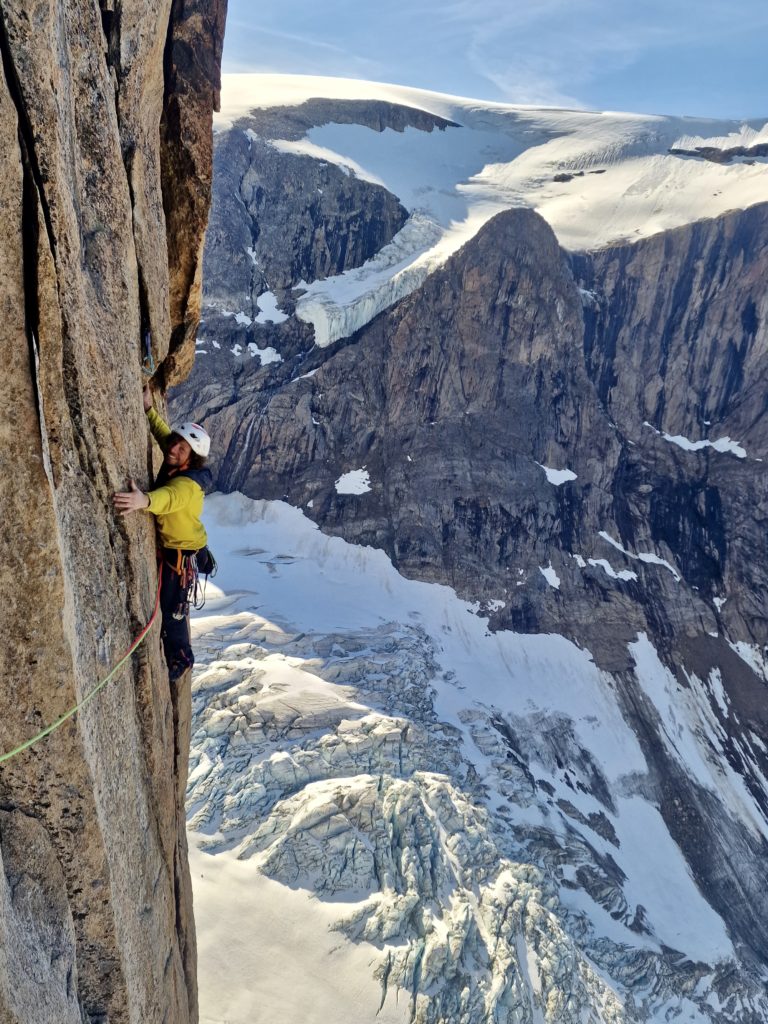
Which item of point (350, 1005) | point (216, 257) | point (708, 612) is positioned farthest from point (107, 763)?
point (216, 257)

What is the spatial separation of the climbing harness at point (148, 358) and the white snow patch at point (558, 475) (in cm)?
6372

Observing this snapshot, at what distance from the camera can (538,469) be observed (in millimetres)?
69312

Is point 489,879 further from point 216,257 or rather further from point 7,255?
point 216,257

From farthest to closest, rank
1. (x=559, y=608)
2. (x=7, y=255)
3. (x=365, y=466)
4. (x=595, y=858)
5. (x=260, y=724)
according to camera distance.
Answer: (x=365, y=466) < (x=559, y=608) < (x=595, y=858) < (x=260, y=724) < (x=7, y=255)

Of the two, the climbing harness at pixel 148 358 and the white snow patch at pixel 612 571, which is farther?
the white snow patch at pixel 612 571

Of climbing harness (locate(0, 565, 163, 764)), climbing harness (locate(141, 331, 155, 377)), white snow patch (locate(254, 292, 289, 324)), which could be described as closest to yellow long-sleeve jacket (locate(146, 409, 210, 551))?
climbing harness (locate(141, 331, 155, 377))

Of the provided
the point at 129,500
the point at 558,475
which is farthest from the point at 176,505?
the point at 558,475

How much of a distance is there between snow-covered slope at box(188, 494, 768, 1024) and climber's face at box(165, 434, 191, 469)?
17108 millimetres

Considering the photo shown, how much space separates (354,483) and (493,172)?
61.7m

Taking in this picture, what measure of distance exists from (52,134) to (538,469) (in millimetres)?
66383

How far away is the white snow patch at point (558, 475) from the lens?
69375 mm

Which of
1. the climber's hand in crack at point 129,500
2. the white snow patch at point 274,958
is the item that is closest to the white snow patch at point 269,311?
the white snow patch at point 274,958

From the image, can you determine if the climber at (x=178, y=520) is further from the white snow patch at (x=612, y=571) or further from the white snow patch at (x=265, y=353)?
the white snow patch at (x=265, y=353)

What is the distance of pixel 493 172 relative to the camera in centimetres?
10369
